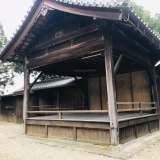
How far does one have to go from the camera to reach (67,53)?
6.62 meters

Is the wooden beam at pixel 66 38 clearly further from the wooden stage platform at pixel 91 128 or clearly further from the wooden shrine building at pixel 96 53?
the wooden stage platform at pixel 91 128

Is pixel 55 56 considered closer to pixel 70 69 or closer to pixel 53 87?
pixel 70 69

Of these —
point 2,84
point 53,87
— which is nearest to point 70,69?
point 53,87

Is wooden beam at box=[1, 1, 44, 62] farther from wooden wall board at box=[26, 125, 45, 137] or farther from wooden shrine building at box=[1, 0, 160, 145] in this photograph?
wooden wall board at box=[26, 125, 45, 137]

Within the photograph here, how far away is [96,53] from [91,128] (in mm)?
2926

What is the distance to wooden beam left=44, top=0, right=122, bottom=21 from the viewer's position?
4.67m

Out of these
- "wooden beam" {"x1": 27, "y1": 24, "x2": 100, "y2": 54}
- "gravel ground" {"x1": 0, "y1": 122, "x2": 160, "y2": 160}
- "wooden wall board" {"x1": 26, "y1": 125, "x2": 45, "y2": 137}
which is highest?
"wooden beam" {"x1": 27, "y1": 24, "x2": 100, "y2": 54}

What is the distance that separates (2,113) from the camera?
18094 mm

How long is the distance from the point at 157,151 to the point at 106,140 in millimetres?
1450

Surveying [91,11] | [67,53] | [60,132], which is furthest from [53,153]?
[91,11]

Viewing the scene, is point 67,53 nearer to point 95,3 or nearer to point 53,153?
point 95,3

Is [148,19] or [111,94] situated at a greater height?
[148,19]

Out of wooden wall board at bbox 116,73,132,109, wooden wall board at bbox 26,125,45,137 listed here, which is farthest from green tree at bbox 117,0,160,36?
wooden wall board at bbox 26,125,45,137

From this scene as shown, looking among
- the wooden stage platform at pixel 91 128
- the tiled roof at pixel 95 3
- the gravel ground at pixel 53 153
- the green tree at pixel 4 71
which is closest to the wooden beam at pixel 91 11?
the tiled roof at pixel 95 3
